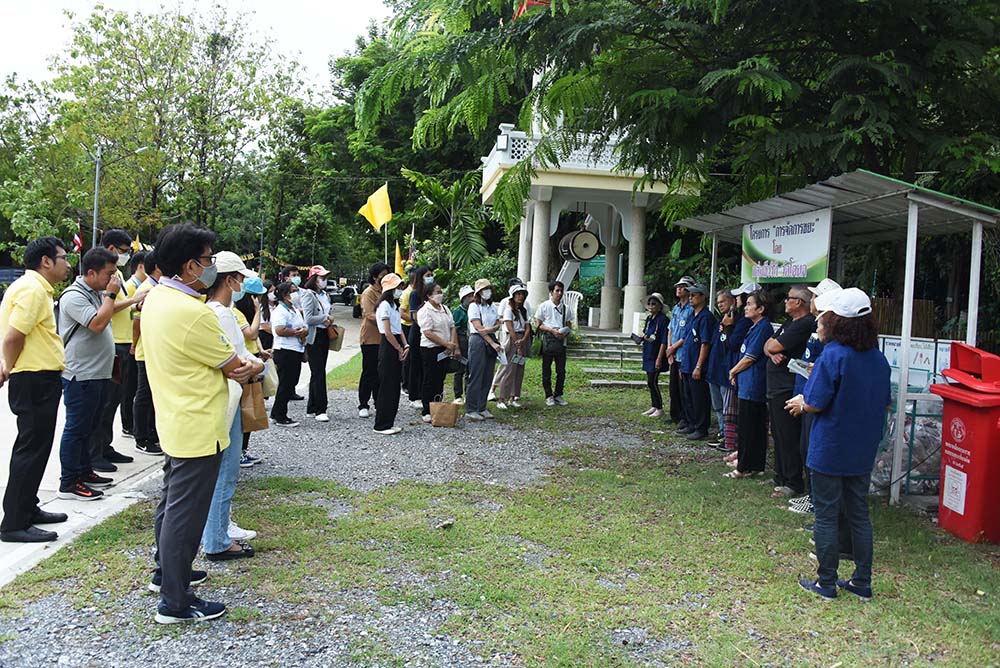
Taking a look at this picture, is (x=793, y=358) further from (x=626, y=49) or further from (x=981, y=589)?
(x=626, y=49)

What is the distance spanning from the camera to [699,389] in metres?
9.09

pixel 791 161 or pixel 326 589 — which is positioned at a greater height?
pixel 791 161

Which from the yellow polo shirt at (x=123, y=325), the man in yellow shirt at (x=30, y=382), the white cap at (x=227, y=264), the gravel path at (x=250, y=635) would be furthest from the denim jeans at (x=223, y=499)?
the yellow polo shirt at (x=123, y=325)

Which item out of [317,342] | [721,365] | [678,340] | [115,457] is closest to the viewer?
[115,457]

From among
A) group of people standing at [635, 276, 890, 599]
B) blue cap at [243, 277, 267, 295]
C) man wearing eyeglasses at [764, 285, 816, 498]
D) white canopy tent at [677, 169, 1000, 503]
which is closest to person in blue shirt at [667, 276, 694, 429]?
group of people standing at [635, 276, 890, 599]

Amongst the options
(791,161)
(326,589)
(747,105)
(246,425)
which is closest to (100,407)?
(246,425)

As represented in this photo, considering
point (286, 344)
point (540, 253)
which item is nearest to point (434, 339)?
point (286, 344)

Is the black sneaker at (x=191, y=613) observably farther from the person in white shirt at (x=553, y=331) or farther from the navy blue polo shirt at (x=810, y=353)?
the person in white shirt at (x=553, y=331)

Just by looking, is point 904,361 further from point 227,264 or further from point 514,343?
point 514,343

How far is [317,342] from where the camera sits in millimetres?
10047

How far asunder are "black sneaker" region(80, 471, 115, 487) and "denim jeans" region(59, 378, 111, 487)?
15 centimetres

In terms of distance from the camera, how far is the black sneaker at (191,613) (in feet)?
12.7

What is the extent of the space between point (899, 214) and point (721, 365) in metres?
2.38

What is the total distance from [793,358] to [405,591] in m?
3.75
